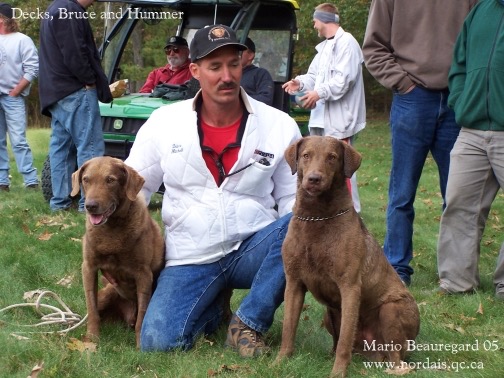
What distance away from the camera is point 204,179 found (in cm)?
463

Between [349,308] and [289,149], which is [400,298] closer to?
[349,308]

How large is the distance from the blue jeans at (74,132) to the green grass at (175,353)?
31cm

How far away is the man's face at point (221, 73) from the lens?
4629 mm

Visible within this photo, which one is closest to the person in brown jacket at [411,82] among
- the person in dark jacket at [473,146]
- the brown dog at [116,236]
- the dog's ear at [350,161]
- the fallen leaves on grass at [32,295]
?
the person in dark jacket at [473,146]

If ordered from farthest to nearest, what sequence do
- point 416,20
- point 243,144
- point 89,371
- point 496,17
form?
point 416,20 → point 496,17 → point 243,144 → point 89,371

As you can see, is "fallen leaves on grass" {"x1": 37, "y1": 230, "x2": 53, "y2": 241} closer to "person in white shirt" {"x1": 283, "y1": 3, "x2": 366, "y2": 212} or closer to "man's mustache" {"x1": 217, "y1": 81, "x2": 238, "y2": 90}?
"person in white shirt" {"x1": 283, "y1": 3, "x2": 366, "y2": 212}

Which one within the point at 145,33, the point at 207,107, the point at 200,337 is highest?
the point at 207,107

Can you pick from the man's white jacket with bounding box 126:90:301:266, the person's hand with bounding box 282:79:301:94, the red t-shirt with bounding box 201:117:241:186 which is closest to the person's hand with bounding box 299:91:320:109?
the person's hand with bounding box 282:79:301:94

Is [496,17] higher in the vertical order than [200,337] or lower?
higher

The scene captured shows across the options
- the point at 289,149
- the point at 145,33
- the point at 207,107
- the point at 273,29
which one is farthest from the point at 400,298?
the point at 145,33

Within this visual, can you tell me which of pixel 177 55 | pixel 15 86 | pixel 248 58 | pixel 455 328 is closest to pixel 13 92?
pixel 15 86

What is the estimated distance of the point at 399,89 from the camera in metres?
6.02

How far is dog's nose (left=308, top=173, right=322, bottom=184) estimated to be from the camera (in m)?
3.88

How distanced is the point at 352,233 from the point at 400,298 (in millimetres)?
497
